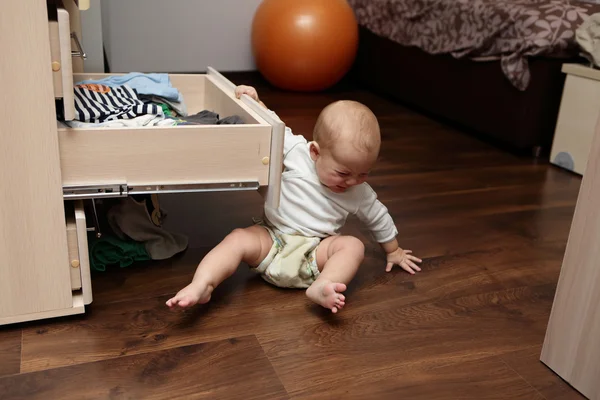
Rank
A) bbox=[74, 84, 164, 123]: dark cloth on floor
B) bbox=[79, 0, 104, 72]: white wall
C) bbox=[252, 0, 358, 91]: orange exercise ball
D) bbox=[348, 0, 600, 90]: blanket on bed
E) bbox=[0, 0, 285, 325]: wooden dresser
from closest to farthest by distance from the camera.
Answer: bbox=[0, 0, 285, 325]: wooden dresser, bbox=[74, 84, 164, 123]: dark cloth on floor, bbox=[79, 0, 104, 72]: white wall, bbox=[348, 0, 600, 90]: blanket on bed, bbox=[252, 0, 358, 91]: orange exercise ball

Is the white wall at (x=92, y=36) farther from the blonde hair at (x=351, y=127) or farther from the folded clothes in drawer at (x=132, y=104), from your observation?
the blonde hair at (x=351, y=127)

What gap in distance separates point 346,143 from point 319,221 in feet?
0.65

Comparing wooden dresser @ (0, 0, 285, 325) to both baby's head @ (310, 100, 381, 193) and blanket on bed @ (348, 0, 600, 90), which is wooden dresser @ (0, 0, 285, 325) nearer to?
baby's head @ (310, 100, 381, 193)

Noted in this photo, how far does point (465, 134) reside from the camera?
2576mm

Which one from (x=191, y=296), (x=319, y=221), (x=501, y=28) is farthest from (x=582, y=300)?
(x=501, y=28)

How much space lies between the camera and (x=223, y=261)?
1.18 m

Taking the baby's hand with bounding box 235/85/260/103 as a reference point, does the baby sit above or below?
below

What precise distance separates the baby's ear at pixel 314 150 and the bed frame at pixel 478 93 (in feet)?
4.13

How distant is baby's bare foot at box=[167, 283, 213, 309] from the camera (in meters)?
1.06

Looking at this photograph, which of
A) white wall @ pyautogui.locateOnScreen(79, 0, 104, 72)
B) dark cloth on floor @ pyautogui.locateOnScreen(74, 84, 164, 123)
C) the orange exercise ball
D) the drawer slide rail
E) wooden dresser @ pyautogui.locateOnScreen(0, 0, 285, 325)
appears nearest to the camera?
wooden dresser @ pyautogui.locateOnScreen(0, 0, 285, 325)

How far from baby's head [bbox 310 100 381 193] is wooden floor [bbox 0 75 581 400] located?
25 cm

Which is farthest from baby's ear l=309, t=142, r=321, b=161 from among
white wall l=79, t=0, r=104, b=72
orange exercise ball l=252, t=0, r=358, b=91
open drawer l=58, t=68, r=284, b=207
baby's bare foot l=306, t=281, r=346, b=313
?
orange exercise ball l=252, t=0, r=358, b=91

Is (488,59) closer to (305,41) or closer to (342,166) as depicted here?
(305,41)

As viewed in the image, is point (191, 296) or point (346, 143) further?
point (346, 143)
